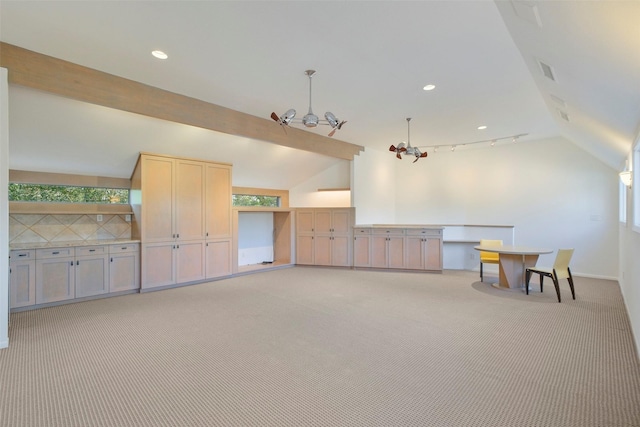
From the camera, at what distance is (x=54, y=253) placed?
4426 millimetres

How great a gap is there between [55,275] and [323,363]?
13.7 ft

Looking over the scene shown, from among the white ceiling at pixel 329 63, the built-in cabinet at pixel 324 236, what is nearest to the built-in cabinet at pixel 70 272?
the white ceiling at pixel 329 63

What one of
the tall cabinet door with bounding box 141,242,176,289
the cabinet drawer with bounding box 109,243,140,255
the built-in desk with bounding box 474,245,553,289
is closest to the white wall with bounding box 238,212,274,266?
the tall cabinet door with bounding box 141,242,176,289

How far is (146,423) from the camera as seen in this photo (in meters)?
1.97

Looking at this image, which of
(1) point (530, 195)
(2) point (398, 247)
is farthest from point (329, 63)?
(1) point (530, 195)

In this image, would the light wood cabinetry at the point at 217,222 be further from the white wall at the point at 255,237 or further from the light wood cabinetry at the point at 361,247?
the light wood cabinetry at the point at 361,247

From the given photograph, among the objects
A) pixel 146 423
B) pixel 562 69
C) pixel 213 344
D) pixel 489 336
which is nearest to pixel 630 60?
pixel 562 69

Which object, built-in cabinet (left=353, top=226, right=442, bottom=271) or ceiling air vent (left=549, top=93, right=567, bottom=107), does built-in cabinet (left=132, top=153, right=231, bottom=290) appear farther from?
ceiling air vent (left=549, top=93, right=567, bottom=107)

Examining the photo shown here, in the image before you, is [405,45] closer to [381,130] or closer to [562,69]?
[562,69]

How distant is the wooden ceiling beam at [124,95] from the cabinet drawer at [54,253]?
7.25 ft

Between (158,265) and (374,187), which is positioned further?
(374,187)

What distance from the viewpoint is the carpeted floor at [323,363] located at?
6.78 feet

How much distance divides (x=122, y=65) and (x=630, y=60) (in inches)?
180

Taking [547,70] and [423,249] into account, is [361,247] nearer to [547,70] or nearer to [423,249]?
[423,249]
